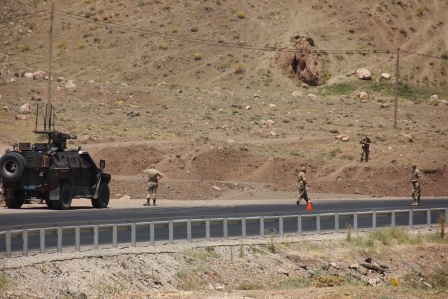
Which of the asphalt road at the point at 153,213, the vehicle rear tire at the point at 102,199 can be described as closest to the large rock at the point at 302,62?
the asphalt road at the point at 153,213

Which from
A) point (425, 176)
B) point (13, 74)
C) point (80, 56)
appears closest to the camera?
point (425, 176)

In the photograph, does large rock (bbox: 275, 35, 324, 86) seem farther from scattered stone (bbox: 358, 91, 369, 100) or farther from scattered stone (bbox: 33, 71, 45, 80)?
scattered stone (bbox: 33, 71, 45, 80)

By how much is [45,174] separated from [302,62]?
61754mm

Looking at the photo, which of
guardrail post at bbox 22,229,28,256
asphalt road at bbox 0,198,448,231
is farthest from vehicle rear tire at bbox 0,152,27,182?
guardrail post at bbox 22,229,28,256

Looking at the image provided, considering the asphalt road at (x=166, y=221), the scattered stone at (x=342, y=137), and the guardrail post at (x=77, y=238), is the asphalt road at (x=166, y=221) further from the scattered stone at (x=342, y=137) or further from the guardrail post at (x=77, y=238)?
the scattered stone at (x=342, y=137)

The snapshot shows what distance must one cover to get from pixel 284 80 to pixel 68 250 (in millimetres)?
70732

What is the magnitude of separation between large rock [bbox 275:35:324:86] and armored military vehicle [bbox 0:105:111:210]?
58.9 m

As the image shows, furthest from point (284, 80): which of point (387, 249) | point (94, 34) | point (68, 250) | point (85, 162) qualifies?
point (68, 250)

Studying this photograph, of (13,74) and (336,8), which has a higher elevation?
(336,8)

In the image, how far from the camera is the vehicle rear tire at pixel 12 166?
3100 cm

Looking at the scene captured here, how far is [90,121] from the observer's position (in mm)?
67688

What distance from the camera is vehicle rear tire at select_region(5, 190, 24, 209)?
31703 millimetres

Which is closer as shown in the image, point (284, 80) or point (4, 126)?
point (4, 126)

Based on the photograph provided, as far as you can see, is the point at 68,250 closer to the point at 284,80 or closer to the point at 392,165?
the point at 392,165
